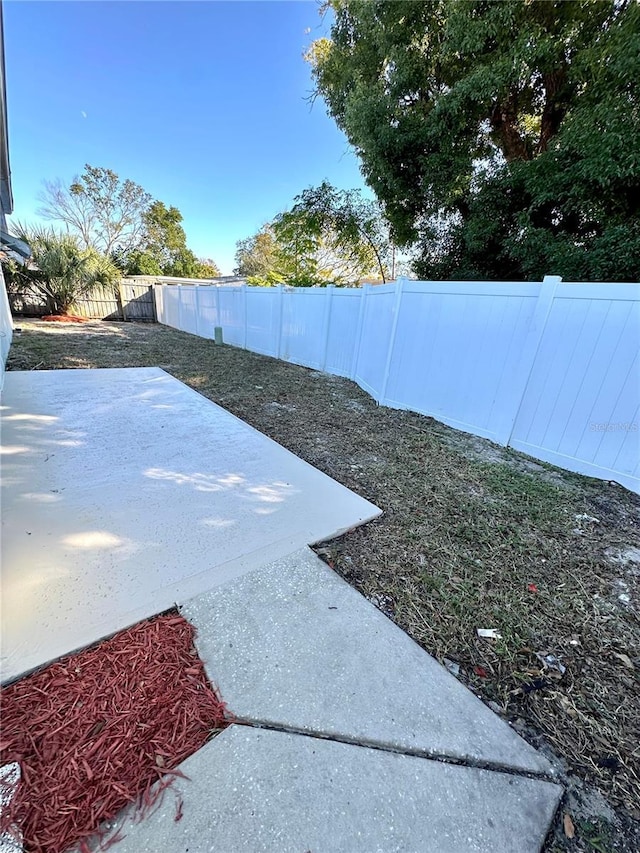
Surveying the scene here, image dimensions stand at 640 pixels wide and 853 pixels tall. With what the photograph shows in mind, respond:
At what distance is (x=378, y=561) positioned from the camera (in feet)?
6.95

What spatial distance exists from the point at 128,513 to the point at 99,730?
1.37 metres

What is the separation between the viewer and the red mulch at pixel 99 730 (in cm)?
97

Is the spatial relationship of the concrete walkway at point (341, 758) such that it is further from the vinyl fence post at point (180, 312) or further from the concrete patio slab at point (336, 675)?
the vinyl fence post at point (180, 312)

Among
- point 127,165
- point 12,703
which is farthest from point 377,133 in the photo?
point 127,165

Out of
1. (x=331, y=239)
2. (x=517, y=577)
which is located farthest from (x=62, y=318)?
(x=517, y=577)

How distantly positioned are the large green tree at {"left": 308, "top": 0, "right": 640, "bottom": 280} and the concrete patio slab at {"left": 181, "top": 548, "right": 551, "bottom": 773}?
239 inches

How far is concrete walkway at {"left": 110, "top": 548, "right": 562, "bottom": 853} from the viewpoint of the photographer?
3.22 ft

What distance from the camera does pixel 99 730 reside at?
116cm

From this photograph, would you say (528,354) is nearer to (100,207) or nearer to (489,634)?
(489,634)

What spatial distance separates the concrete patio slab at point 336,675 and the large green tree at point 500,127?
6.07 metres

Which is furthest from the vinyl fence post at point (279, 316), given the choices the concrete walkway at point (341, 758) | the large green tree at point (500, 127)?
the concrete walkway at point (341, 758)

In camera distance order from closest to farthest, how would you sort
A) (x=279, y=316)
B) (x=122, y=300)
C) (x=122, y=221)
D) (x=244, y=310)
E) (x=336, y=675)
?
(x=336, y=675) < (x=279, y=316) < (x=244, y=310) < (x=122, y=300) < (x=122, y=221)

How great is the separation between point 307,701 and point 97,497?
2.03 m

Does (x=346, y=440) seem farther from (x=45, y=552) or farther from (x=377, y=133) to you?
(x=377, y=133)
